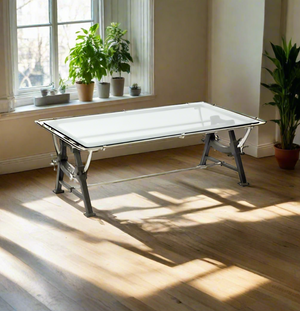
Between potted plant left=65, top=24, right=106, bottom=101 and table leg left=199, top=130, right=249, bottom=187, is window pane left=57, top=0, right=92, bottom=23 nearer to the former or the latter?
potted plant left=65, top=24, right=106, bottom=101

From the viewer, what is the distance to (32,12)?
554 centimetres

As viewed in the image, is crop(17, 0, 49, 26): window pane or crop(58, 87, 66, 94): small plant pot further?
crop(58, 87, 66, 94): small plant pot

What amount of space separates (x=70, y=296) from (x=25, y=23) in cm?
324

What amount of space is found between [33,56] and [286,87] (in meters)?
2.55

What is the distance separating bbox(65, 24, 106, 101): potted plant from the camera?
18.7ft

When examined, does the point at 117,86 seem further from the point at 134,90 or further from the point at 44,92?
the point at 44,92

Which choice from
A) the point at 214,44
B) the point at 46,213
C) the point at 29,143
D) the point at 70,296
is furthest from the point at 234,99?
the point at 70,296

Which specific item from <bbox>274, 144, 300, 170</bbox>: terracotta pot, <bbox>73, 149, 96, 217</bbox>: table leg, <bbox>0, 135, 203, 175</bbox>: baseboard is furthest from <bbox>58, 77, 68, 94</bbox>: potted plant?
<bbox>274, 144, 300, 170</bbox>: terracotta pot

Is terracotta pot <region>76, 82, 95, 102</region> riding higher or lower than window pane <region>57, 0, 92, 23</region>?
lower

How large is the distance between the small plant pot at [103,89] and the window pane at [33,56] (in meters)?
0.57

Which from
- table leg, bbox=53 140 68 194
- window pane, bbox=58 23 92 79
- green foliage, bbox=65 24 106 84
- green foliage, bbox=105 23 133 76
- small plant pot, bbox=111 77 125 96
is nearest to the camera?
table leg, bbox=53 140 68 194

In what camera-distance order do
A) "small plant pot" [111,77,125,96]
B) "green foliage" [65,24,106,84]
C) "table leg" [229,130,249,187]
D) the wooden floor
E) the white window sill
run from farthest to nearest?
"small plant pot" [111,77,125,96] < "green foliage" [65,24,106,84] < the white window sill < "table leg" [229,130,249,187] < the wooden floor

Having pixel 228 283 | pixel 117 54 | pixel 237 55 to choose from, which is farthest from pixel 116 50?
pixel 228 283

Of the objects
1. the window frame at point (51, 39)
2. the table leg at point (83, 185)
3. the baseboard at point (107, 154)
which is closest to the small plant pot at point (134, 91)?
the baseboard at point (107, 154)
